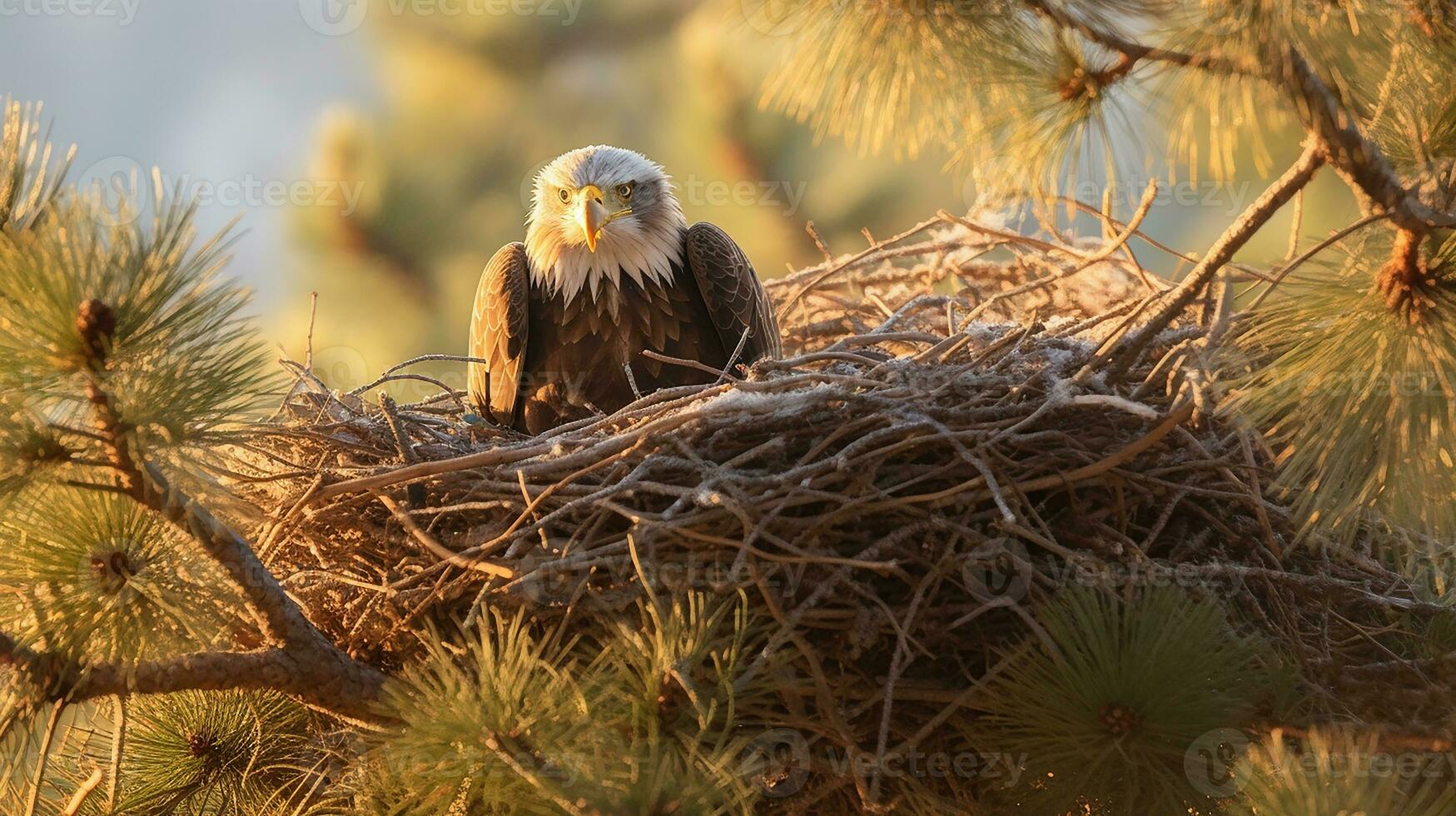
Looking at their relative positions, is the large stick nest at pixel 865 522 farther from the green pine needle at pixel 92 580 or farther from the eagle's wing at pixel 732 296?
the eagle's wing at pixel 732 296

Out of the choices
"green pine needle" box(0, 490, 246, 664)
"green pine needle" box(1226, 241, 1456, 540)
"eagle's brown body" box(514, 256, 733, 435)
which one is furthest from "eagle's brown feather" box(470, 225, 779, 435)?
"green pine needle" box(1226, 241, 1456, 540)

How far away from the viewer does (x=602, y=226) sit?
3975 mm

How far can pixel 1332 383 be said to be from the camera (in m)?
1.92

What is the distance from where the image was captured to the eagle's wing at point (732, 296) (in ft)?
13.3

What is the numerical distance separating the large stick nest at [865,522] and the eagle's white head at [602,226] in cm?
113

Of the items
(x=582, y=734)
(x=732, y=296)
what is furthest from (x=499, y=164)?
(x=582, y=734)

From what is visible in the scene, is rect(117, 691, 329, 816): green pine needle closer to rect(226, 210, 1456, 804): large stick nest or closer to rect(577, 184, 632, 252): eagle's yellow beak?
rect(226, 210, 1456, 804): large stick nest

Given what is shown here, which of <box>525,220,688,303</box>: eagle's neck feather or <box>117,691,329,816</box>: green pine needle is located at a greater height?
<box>525,220,688,303</box>: eagle's neck feather

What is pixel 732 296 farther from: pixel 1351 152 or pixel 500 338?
pixel 1351 152

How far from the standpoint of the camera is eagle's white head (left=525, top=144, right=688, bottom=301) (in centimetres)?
412

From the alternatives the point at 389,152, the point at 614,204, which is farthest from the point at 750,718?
the point at 389,152

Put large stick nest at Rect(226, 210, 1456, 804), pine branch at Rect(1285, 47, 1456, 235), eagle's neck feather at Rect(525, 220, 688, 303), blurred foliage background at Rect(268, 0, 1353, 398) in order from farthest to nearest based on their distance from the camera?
blurred foliage background at Rect(268, 0, 1353, 398) < eagle's neck feather at Rect(525, 220, 688, 303) < large stick nest at Rect(226, 210, 1456, 804) < pine branch at Rect(1285, 47, 1456, 235)

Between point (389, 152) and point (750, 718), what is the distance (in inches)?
284

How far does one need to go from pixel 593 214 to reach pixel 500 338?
51cm
